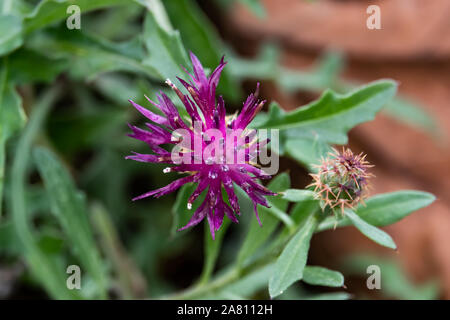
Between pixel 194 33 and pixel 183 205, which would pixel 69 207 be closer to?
pixel 183 205

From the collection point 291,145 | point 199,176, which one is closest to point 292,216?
point 291,145

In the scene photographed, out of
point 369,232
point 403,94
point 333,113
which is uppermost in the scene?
point 403,94

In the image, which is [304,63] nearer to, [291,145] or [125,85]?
[125,85]

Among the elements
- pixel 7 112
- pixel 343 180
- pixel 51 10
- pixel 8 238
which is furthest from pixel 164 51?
pixel 8 238

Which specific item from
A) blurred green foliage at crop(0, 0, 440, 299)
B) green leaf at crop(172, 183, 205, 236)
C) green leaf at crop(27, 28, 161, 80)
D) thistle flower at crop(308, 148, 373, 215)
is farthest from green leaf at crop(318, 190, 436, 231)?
green leaf at crop(27, 28, 161, 80)

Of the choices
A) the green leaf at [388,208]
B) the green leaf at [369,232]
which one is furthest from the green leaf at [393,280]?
the green leaf at [369,232]

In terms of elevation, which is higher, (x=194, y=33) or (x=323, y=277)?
(x=194, y=33)
